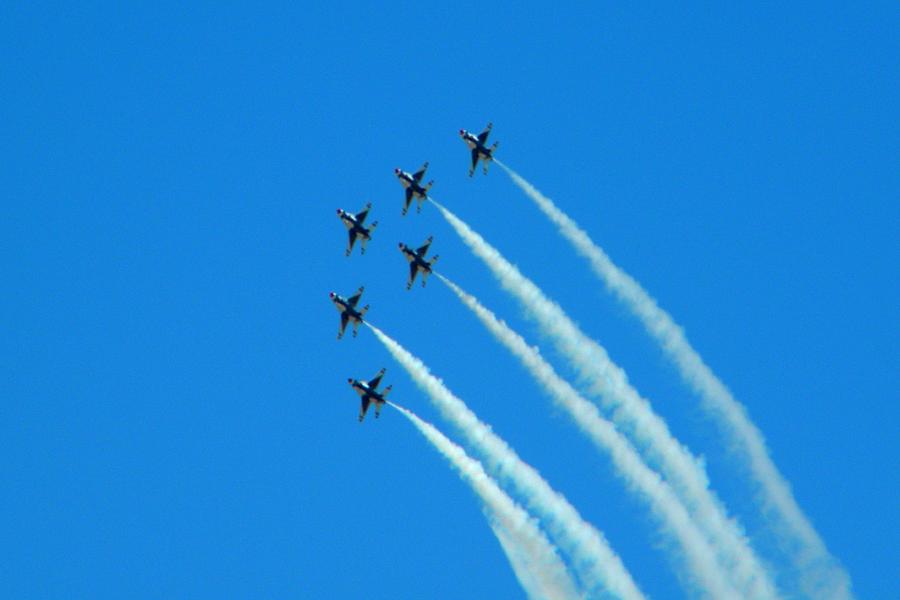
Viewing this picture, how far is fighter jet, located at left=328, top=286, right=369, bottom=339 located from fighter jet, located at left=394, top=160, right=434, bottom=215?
6.45 m

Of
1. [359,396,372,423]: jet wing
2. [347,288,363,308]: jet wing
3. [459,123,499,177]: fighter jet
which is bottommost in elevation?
[359,396,372,423]: jet wing

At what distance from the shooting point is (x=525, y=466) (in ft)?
284

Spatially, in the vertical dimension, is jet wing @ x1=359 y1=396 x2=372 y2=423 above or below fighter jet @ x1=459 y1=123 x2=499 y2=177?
below

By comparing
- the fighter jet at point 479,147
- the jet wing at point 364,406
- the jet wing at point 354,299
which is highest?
the fighter jet at point 479,147

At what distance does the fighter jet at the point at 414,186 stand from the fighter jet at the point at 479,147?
2.79 metres

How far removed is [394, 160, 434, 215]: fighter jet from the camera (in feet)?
331

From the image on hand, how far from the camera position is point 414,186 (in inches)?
3976

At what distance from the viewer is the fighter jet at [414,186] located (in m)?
101

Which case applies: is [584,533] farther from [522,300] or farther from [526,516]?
[522,300]

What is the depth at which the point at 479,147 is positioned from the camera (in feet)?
331

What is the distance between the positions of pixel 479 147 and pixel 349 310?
1250 centimetres

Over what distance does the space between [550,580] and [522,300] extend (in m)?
17.5

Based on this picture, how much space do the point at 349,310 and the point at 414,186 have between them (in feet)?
28.4

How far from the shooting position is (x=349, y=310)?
98250 mm
